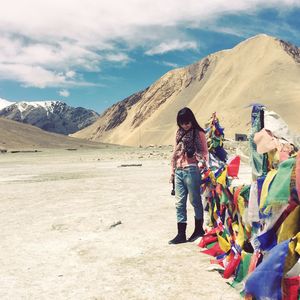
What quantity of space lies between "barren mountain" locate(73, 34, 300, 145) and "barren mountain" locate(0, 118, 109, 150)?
139 ft

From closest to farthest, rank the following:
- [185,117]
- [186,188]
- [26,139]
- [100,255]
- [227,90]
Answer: [100,255]
[185,117]
[186,188]
[26,139]
[227,90]

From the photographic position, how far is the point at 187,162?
23.7 feet

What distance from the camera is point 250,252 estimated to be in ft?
16.7

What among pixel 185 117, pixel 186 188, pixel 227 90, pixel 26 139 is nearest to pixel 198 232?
pixel 186 188

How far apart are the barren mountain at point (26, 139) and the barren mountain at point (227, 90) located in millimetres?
42344

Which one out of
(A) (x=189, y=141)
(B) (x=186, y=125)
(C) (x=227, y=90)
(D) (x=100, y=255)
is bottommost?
(D) (x=100, y=255)

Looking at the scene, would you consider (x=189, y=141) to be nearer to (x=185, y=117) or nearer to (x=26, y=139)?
(x=185, y=117)

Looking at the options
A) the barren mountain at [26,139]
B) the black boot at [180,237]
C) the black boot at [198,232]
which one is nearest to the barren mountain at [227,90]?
the barren mountain at [26,139]

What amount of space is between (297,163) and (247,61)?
17015 cm

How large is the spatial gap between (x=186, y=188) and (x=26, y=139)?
96949 mm

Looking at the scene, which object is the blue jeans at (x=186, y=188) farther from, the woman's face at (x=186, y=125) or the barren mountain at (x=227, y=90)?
the barren mountain at (x=227, y=90)

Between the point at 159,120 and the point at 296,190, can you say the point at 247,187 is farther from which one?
the point at 159,120

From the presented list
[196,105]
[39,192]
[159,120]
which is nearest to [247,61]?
[196,105]

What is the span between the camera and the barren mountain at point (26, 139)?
304 ft
